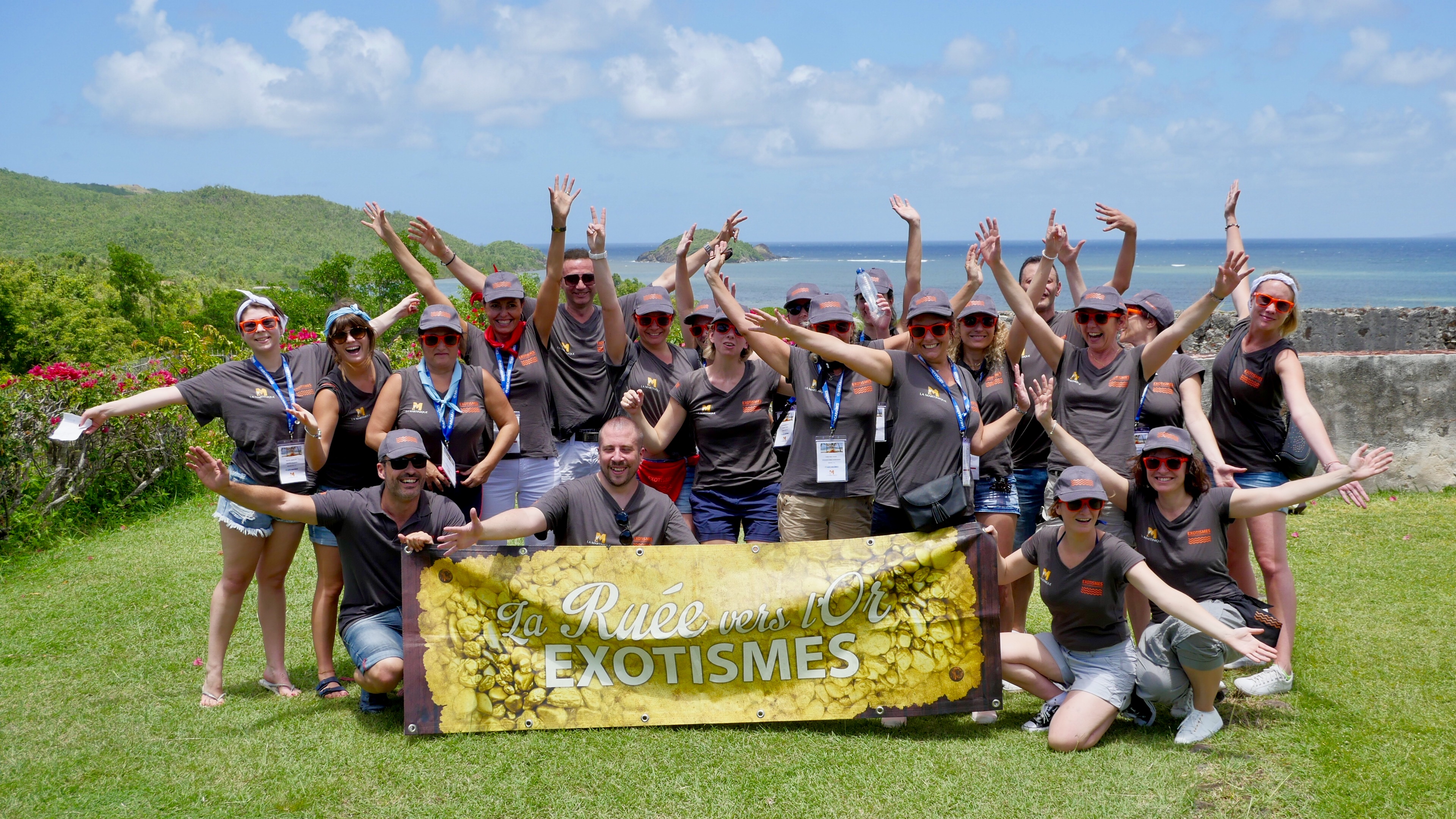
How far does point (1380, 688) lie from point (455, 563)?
5010mm

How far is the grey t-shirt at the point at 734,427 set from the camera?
6.23 meters

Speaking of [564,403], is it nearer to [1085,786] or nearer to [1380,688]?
[1085,786]

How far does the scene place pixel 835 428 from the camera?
5.82 m

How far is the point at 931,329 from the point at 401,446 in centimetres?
283

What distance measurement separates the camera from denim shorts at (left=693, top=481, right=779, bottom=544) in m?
6.24

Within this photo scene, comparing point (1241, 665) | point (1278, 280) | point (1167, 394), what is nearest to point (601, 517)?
point (1167, 394)

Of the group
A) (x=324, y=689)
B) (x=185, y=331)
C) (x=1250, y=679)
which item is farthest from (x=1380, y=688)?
(x=185, y=331)

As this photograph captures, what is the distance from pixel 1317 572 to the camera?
313 inches

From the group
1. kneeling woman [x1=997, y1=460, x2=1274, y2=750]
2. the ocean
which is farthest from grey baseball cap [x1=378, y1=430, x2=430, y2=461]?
the ocean

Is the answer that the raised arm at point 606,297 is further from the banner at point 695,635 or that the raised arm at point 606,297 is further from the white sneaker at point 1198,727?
the white sneaker at point 1198,727

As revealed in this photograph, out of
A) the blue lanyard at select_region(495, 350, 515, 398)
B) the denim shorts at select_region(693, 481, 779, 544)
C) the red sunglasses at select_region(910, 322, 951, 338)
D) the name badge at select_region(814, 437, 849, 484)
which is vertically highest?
the red sunglasses at select_region(910, 322, 951, 338)

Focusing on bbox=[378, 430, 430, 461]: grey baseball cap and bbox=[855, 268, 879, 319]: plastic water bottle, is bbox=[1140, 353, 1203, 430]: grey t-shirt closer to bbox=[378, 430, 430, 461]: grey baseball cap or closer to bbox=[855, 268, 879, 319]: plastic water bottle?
bbox=[855, 268, 879, 319]: plastic water bottle

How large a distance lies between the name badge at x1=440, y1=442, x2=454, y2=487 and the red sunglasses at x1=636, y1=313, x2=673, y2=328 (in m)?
1.49

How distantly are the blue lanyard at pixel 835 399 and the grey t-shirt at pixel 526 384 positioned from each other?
1.92m
